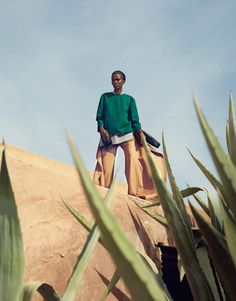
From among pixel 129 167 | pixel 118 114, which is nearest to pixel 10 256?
pixel 129 167

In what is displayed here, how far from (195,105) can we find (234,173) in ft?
0.35

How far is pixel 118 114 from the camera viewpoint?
342 cm

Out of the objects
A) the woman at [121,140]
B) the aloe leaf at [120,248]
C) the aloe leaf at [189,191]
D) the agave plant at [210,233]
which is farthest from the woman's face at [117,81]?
the aloe leaf at [120,248]

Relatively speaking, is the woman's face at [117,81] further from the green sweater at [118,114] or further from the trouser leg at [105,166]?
the trouser leg at [105,166]

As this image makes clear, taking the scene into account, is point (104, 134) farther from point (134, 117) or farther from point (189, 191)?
point (189, 191)

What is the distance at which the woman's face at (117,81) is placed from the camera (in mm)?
3537

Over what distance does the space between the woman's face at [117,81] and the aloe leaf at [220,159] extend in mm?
2914

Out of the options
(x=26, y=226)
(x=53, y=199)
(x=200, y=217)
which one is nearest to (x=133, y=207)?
(x=53, y=199)

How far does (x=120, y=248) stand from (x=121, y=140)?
289cm

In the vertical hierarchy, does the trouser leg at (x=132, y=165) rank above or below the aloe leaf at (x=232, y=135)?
above

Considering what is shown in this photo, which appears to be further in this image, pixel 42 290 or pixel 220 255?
pixel 42 290

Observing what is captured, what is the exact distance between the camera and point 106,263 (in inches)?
71.9

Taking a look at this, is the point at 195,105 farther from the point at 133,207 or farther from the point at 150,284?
the point at 133,207

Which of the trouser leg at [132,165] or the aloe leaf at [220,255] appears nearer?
the aloe leaf at [220,255]
